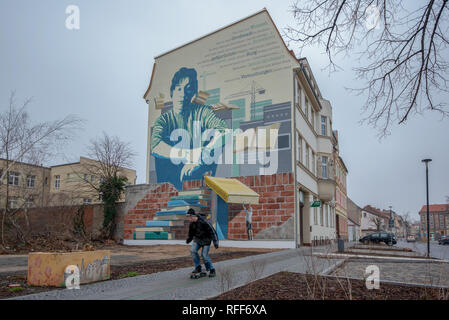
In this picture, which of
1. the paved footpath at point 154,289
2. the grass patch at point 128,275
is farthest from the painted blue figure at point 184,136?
the paved footpath at point 154,289

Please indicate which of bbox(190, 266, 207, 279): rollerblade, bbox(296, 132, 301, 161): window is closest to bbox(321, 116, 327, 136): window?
bbox(296, 132, 301, 161): window

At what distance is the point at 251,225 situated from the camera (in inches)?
839

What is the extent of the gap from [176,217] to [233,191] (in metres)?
6.05

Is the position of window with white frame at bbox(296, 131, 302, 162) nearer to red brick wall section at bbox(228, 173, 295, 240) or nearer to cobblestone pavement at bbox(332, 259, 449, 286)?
red brick wall section at bbox(228, 173, 295, 240)

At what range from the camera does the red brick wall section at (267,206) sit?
2078cm

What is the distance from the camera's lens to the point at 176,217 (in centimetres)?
2425

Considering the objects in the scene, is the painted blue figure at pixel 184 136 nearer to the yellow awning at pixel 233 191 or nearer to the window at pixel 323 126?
the yellow awning at pixel 233 191

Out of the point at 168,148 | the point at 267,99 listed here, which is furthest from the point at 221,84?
the point at 168,148

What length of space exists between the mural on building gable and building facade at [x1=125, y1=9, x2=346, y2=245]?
0.21 ft

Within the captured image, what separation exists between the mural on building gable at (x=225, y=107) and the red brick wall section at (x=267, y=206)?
623 millimetres
